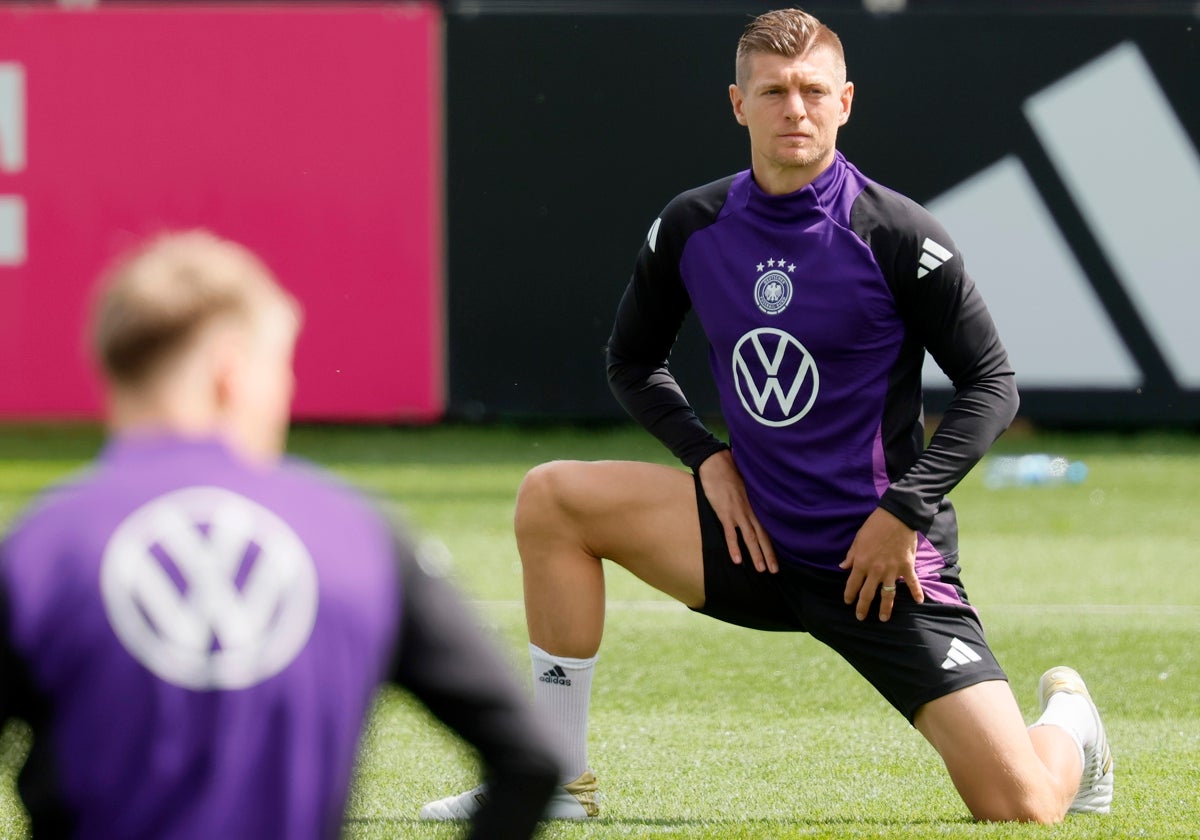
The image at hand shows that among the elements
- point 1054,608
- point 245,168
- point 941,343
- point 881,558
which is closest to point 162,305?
point 881,558

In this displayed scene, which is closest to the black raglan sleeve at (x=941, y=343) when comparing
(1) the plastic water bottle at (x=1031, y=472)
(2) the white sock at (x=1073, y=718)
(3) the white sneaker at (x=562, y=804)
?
(2) the white sock at (x=1073, y=718)

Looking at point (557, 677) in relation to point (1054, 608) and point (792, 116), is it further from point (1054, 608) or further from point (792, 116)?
point (1054, 608)

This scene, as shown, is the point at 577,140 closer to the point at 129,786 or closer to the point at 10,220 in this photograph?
the point at 10,220

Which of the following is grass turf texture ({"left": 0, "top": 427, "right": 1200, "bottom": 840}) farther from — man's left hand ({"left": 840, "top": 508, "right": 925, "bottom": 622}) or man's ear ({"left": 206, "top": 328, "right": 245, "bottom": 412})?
man's ear ({"left": 206, "top": 328, "right": 245, "bottom": 412})

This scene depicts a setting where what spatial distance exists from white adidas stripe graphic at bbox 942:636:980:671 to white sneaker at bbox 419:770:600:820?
0.83 meters

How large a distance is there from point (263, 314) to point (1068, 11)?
33.8 ft

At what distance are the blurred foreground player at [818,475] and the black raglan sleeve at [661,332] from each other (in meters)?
0.01

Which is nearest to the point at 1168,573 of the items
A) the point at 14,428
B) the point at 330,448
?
the point at 330,448

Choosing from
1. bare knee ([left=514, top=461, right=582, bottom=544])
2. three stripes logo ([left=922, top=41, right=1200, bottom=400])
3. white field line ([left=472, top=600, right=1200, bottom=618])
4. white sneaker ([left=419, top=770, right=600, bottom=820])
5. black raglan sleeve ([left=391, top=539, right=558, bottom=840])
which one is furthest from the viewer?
three stripes logo ([left=922, top=41, right=1200, bottom=400])

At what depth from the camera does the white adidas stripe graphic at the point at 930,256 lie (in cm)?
393

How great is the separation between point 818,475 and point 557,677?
0.73 meters

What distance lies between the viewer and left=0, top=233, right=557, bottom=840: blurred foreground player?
1663mm

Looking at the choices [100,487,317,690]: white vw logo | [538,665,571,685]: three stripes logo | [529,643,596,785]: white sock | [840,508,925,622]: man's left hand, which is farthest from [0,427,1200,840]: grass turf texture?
[100,487,317,690]: white vw logo

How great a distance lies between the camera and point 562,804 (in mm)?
4074
